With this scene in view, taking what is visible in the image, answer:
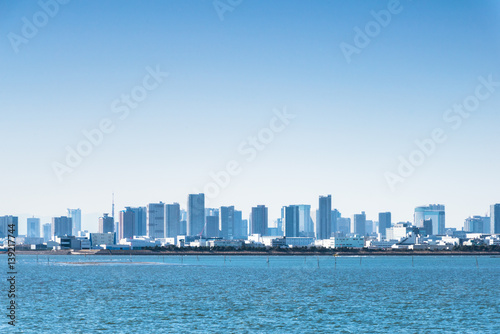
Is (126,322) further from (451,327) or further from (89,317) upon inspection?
(451,327)

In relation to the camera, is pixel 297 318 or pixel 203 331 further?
pixel 297 318

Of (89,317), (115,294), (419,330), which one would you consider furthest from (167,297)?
(419,330)

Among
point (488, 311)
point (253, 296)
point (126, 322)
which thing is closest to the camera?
point (126, 322)

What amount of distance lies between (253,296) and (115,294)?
18.9 meters

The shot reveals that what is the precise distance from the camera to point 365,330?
203ft

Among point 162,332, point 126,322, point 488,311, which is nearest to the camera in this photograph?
point 162,332

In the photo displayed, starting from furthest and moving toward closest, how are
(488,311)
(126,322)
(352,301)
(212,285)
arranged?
(212,285) → (352,301) → (488,311) → (126,322)

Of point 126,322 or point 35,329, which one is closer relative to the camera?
point 35,329

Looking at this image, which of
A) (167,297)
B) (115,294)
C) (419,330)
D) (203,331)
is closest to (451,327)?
(419,330)

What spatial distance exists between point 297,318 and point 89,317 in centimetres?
2041

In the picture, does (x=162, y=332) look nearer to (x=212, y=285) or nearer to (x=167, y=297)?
(x=167, y=297)

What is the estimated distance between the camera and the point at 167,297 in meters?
91.7

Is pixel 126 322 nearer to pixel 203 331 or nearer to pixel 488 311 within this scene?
pixel 203 331

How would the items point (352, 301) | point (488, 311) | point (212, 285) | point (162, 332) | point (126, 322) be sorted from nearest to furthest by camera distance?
point (162, 332)
point (126, 322)
point (488, 311)
point (352, 301)
point (212, 285)
